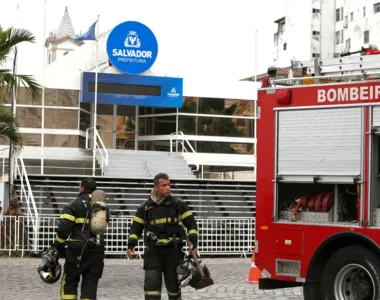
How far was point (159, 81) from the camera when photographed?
33.1 metres

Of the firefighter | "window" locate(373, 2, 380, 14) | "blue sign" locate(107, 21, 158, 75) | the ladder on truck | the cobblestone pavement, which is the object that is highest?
"window" locate(373, 2, 380, 14)

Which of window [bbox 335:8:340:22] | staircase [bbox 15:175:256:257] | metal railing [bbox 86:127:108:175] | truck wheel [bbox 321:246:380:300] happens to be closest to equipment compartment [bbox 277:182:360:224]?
truck wheel [bbox 321:246:380:300]

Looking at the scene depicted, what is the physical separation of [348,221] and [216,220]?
46.0ft

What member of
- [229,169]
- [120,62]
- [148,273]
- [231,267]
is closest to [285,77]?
[148,273]

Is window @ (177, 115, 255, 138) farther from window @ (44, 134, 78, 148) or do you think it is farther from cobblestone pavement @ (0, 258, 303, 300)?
cobblestone pavement @ (0, 258, 303, 300)

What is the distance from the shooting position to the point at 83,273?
1173 cm

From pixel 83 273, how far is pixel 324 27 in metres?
77.5

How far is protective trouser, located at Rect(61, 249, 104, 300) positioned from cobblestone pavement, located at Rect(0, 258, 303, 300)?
3.30 meters

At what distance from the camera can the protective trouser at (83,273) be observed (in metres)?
11.6

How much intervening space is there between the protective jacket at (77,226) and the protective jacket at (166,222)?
23.2 inches

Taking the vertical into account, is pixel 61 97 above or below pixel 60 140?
above

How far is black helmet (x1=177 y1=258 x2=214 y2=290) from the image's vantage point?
439 inches

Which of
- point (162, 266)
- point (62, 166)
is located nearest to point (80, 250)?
point (162, 266)

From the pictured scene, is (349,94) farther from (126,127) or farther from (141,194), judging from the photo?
(126,127)
